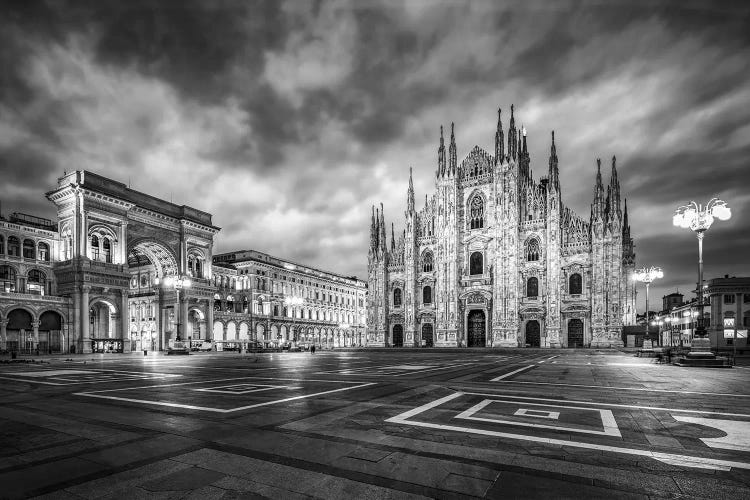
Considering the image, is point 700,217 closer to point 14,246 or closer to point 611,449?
point 611,449

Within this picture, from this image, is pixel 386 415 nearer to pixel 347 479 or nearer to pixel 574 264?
pixel 347 479

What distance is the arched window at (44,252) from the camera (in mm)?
48656

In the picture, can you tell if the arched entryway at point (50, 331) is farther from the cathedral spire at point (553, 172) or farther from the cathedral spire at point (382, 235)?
the cathedral spire at point (553, 172)

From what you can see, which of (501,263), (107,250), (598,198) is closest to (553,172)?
(598,198)

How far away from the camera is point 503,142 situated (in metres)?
60.5

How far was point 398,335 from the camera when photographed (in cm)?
6694

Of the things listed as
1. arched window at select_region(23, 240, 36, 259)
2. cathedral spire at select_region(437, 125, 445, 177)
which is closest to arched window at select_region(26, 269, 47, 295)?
arched window at select_region(23, 240, 36, 259)

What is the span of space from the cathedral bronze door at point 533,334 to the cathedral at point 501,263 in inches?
5.1

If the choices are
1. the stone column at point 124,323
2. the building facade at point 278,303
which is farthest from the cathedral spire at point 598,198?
the stone column at point 124,323

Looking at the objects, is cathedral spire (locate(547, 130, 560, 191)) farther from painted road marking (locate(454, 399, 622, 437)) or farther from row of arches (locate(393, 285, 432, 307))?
painted road marking (locate(454, 399, 622, 437))

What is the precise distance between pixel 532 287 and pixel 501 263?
521 cm

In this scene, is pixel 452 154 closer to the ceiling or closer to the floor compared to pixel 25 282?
closer to the ceiling

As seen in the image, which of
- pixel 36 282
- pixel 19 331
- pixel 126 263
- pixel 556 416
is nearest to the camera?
pixel 556 416

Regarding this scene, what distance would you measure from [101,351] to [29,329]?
7.17 meters
